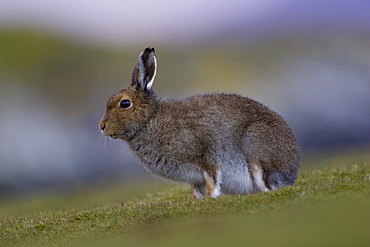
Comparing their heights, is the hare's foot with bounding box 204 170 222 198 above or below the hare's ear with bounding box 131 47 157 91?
below

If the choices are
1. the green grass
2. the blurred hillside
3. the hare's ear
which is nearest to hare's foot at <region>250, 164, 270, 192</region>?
the green grass

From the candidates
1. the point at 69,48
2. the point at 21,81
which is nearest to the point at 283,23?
the point at 69,48

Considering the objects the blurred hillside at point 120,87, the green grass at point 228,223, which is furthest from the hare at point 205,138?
the blurred hillside at point 120,87

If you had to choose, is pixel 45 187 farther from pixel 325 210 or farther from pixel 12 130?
pixel 325 210

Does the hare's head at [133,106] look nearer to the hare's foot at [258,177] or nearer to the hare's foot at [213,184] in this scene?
the hare's foot at [213,184]

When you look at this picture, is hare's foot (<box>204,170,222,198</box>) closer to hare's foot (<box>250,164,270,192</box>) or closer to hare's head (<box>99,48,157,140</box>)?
hare's foot (<box>250,164,270,192</box>)
